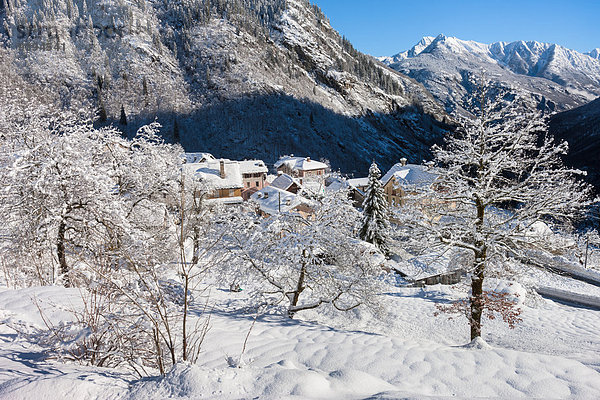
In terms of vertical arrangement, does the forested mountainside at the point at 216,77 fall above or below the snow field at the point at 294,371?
above

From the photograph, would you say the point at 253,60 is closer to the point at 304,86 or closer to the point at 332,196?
the point at 304,86

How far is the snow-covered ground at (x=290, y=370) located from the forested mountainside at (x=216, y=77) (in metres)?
84.3

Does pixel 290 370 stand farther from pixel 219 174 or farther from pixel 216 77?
pixel 216 77

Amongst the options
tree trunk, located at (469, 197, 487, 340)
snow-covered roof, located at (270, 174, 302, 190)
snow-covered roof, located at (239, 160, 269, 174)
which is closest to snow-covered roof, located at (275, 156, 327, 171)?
snow-covered roof, located at (239, 160, 269, 174)

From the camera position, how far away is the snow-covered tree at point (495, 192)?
29.6ft

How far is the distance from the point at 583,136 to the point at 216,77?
142m

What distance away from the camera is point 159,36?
116m

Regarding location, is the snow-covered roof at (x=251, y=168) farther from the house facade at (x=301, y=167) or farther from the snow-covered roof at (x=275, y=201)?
the snow-covered roof at (x=275, y=201)

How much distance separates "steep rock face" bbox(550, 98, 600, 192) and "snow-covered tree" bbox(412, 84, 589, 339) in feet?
258

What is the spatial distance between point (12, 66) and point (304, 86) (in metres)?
94.0

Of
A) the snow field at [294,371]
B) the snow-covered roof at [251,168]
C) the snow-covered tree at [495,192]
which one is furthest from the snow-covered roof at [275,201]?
the snow-covered tree at [495,192]

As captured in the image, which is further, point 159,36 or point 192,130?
point 159,36

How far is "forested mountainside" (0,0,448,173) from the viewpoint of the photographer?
9269 centimetres

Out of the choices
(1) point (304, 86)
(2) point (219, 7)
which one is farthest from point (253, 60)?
(2) point (219, 7)
